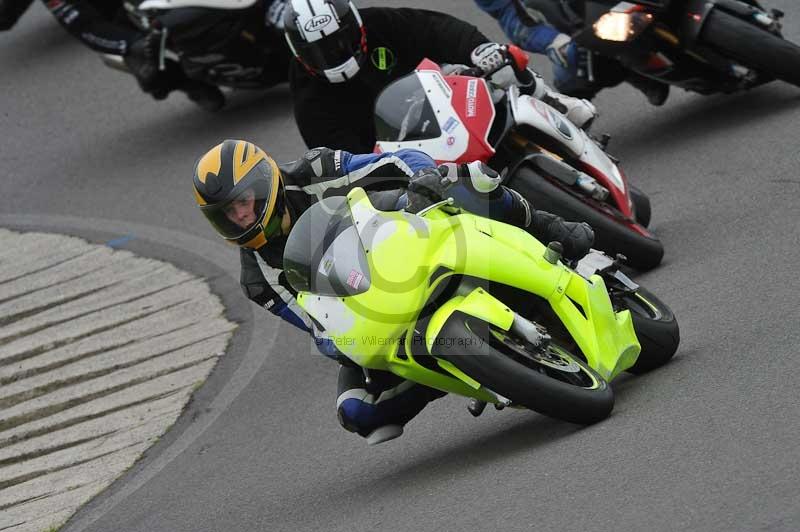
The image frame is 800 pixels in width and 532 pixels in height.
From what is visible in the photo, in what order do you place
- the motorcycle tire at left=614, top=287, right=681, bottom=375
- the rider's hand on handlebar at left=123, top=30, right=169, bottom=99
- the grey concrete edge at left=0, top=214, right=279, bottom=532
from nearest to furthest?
the motorcycle tire at left=614, top=287, right=681, bottom=375 → the grey concrete edge at left=0, top=214, right=279, bottom=532 → the rider's hand on handlebar at left=123, top=30, right=169, bottom=99

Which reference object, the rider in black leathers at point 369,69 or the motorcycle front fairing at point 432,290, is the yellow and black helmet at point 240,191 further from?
the rider in black leathers at point 369,69

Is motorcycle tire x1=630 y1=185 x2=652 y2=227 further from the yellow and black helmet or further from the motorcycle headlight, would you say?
the yellow and black helmet

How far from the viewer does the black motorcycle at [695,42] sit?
27.7 ft

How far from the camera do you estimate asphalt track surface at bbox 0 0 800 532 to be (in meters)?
4.75

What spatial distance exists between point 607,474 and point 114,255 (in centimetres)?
632

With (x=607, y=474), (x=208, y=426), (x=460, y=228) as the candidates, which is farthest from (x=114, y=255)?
(x=607, y=474)

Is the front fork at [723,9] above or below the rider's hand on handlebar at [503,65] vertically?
below

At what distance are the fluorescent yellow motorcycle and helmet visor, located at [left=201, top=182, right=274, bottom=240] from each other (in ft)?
2.00

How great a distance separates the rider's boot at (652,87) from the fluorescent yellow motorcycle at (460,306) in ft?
12.9

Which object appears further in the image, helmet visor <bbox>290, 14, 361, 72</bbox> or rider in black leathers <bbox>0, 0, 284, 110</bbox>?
rider in black leathers <bbox>0, 0, 284, 110</bbox>

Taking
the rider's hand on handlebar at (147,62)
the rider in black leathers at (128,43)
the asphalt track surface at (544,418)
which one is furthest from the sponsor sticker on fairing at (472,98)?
the rider's hand on handlebar at (147,62)

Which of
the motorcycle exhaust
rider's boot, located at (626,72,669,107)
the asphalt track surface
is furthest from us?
rider's boot, located at (626,72,669,107)

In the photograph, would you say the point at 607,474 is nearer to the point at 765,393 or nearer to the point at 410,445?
the point at 765,393

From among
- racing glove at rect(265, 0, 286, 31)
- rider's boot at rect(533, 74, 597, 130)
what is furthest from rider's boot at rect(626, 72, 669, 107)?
racing glove at rect(265, 0, 286, 31)
